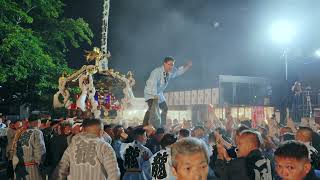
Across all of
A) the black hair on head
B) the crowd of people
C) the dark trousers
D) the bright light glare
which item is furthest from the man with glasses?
the bright light glare

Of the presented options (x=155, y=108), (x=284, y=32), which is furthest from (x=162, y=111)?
(x=284, y=32)

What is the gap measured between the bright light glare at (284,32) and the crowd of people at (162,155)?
20304 millimetres

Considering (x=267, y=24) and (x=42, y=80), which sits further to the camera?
(x=267, y=24)

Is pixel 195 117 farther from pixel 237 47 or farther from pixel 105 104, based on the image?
pixel 105 104

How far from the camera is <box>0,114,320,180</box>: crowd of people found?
3.00 m

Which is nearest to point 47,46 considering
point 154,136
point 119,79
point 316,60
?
point 119,79

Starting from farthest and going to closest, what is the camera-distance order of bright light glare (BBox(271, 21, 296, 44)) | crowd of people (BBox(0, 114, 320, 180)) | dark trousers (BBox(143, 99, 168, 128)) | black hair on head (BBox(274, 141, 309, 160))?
bright light glare (BBox(271, 21, 296, 44)) → dark trousers (BBox(143, 99, 168, 128)) → black hair on head (BBox(274, 141, 309, 160)) → crowd of people (BBox(0, 114, 320, 180))

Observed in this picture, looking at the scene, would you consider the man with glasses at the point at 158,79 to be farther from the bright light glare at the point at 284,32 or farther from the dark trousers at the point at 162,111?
the bright light glare at the point at 284,32

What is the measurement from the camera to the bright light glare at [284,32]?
26281 millimetres

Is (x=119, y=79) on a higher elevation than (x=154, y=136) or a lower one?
higher

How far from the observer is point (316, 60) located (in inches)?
928

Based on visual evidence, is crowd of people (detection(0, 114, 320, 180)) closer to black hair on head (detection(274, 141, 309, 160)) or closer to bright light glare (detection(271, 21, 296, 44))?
black hair on head (detection(274, 141, 309, 160))

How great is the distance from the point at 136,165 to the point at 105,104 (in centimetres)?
1145

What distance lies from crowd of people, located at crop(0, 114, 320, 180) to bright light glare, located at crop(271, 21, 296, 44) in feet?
66.6
